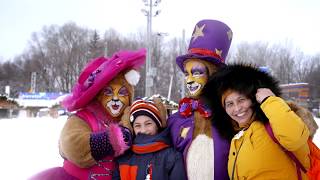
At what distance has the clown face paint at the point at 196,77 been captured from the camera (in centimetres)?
309

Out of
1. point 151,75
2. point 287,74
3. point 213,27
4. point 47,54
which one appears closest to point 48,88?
point 47,54

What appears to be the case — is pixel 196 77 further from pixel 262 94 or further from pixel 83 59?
pixel 83 59

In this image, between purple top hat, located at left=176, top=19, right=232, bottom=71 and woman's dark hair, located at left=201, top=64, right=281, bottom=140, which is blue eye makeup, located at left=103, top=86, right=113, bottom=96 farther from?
woman's dark hair, located at left=201, top=64, right=281, bottom=140

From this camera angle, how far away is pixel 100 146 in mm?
2922

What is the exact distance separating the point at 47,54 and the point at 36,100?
22064mm

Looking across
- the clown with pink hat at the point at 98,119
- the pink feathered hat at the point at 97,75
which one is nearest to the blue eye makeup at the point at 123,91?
the clown with pink hat at the point at 98,119

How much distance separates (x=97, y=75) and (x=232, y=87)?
3.75 ft

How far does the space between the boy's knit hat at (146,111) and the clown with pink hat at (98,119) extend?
14 centimetres

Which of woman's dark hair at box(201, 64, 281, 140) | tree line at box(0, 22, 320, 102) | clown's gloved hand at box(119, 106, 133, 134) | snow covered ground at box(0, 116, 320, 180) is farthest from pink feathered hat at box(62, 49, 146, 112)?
tree line at box(0, 22, 320, 102)

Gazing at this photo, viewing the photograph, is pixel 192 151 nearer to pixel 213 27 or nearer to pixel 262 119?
pixel 262 119

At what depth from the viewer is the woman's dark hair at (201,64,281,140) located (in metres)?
2.66

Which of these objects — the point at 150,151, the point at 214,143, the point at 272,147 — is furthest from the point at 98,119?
the point at 272,147

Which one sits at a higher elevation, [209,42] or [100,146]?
[209,42]

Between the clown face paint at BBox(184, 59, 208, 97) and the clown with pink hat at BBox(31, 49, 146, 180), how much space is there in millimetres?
536
